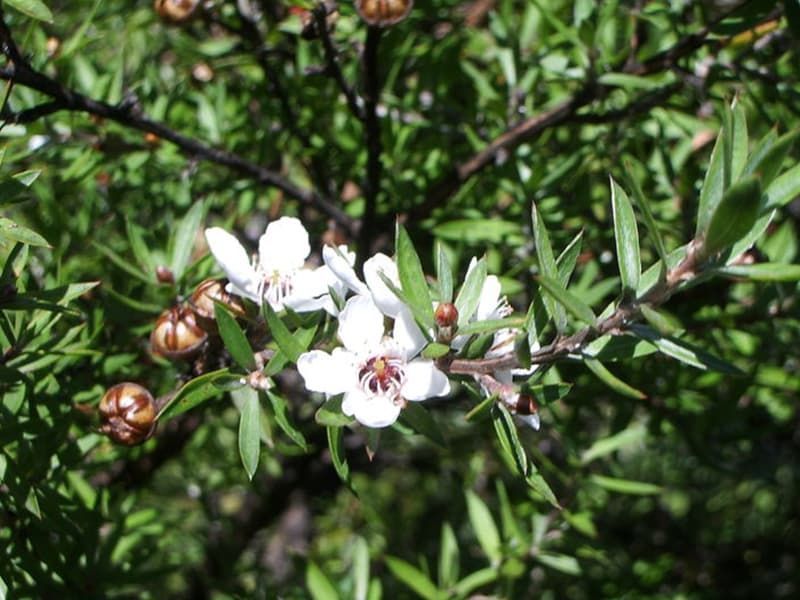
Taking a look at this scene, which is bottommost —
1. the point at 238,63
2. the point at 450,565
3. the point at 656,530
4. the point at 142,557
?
the point at 656,530

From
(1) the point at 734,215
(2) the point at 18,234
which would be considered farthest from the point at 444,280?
(2) the point at 18,234

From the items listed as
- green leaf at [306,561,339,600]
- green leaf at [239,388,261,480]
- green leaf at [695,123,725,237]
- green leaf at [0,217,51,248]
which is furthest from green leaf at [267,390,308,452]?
green leaf at [306,561,339,600]

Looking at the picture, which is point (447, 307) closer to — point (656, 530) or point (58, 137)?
point (58, 137)

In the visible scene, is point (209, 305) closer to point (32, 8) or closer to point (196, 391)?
point (196, 391)

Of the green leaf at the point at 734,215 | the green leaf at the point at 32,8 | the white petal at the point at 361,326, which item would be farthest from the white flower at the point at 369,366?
the green leaf at the point at 32,8

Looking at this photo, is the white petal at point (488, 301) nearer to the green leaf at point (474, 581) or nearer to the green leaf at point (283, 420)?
the green leaf at point (283, 420)

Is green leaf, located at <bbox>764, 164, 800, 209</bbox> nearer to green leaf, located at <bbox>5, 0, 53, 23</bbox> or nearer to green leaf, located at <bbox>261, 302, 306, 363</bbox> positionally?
green leaf, located at <bbox>261, 302, 306, 363</bbox>

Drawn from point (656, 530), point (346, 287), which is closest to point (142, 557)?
point (346, 287)
